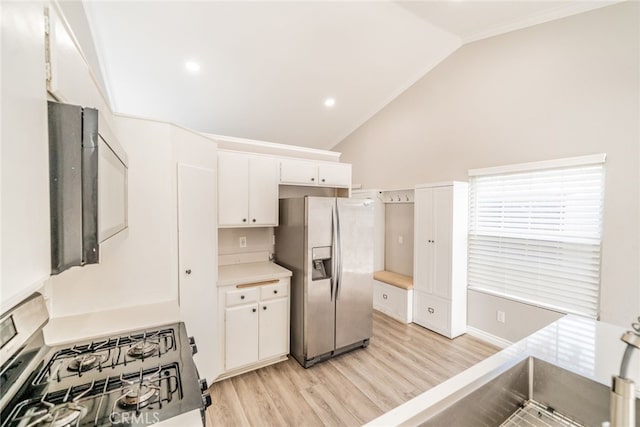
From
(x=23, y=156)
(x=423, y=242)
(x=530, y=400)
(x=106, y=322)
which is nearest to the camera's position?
(x=23, y=156)

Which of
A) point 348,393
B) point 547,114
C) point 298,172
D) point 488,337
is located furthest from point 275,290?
point 547,114

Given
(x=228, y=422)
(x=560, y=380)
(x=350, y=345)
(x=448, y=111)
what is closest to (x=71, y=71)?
(x=560, y=380)

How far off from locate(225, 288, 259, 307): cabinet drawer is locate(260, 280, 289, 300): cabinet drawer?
70 millimetres

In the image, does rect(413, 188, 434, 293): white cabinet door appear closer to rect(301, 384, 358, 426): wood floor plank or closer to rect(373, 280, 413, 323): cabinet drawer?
rect(373, 280, 413, 323): cabinet drawer

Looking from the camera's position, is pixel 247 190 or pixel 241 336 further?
pixel 247 190

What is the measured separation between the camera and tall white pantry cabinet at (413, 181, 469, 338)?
3260mm

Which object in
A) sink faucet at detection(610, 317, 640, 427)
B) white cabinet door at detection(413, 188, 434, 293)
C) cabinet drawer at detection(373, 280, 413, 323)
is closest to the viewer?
sink faucet at detection(610, 317, 640, 427)

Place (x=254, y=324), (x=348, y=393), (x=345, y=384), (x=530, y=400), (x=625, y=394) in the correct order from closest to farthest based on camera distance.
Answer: (x=625, y=394) < (x=530, y=400) < (x=348, y=393) < (x=345, y=384) < (x=254, y=324)

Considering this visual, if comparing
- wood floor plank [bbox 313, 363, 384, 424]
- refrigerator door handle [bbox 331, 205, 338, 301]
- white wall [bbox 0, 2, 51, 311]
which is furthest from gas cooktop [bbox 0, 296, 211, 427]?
refrigerator door handle [bbox 331, 205, 338, 301]

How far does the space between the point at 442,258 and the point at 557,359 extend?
227 cm

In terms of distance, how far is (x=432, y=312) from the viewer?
3428mm

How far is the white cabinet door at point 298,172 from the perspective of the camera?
9.88ft

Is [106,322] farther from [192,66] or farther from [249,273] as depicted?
[192,66]

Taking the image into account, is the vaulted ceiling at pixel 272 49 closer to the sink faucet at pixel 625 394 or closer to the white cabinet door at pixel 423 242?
the white cabinet door at pixel 423 242
